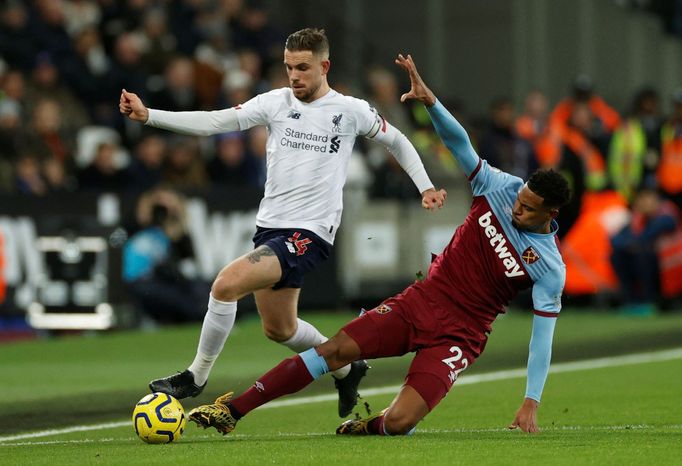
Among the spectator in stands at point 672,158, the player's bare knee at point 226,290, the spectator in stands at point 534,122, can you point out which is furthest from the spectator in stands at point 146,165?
the player's bare knee at point 226,290

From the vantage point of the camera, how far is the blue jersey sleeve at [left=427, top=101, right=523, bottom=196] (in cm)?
870

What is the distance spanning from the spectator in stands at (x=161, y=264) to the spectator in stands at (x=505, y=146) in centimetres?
486

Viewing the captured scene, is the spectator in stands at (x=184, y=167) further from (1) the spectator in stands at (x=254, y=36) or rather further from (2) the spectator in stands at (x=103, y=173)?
(1) the spectator in stands at (x=254, y=36)

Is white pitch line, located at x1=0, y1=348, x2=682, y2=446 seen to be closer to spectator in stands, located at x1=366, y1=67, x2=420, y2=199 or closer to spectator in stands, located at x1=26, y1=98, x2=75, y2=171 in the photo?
spectator in stands, located at x1=366, y1=67, x2=420, y2=199

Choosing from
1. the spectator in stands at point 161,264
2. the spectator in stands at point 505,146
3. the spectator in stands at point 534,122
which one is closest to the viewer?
the spectator in stands at point 161,264

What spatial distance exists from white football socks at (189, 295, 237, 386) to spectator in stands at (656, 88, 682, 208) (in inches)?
464

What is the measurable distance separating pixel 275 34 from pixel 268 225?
14.6m

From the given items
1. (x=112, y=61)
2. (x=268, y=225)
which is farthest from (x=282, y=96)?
(x=112, y=61)

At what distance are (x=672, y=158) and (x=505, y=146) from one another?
2498 millimetres

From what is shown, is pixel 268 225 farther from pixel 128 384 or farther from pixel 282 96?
pixel 128 384

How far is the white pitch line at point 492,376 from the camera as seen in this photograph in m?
9.71

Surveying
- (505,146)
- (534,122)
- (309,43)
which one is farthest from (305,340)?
(534,122)

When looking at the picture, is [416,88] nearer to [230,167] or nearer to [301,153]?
[301,153]

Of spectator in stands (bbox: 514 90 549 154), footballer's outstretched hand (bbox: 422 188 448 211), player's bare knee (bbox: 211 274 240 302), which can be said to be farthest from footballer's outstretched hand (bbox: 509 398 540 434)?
spectator in stands (bbox: 514 90 549 154)
